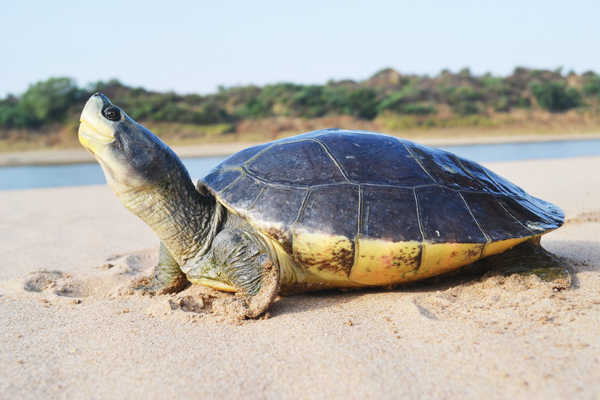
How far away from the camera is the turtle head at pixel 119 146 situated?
237 cm

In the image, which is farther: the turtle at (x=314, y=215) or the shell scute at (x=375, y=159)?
the shell scute at (x=375, y=159)

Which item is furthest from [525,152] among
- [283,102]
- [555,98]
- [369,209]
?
[555,98]

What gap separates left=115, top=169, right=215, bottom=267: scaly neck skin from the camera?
255cm

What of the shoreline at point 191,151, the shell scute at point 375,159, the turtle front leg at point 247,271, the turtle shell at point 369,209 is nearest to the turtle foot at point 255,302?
the turtle front leg at point 247,271

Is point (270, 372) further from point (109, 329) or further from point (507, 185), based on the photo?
point (507, 185)

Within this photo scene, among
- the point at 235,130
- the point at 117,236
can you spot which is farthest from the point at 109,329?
the point at 235,130

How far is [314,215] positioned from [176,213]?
0.96 m

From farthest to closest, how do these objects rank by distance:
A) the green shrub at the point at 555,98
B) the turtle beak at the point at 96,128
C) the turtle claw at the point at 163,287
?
the green shrub at the point at 555,98 < the turtle claw at the point at 163,287 < the turtle beak at the point at 96,128

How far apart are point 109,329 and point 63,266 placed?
63.2 inches

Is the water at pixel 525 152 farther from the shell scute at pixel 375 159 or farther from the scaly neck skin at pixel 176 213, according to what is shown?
the scaly neck skin at pixel 176 213

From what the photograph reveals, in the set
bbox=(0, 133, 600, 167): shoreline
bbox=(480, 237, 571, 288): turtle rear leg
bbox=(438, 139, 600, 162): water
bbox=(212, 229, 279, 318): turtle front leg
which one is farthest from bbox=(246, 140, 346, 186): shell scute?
bbox=(0, 133, 600, 167): shoreline

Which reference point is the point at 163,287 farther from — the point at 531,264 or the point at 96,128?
the point at 531,264

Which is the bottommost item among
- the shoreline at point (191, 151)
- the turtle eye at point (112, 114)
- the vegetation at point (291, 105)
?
the shoreline at point (191, 151)

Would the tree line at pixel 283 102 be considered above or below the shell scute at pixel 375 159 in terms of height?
above
